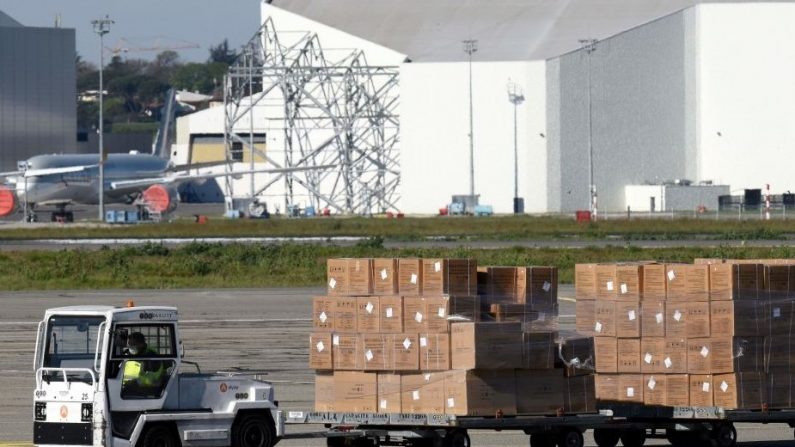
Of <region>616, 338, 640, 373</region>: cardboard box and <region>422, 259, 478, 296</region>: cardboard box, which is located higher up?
<region>422, 259, 478, 296</region>: cardboard box

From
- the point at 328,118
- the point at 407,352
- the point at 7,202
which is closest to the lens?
the point at 407,352

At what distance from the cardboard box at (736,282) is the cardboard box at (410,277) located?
349 centimetres

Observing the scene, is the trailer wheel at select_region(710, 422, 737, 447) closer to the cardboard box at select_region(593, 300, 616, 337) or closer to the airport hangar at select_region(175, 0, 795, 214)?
the cardboard box at select_region(593, 300, 616, 337)

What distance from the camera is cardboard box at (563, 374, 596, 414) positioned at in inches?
659

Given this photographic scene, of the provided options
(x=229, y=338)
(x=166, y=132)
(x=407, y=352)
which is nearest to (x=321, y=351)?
(x=407, y=352)

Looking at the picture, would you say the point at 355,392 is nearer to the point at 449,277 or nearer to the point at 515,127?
the point at 449,277

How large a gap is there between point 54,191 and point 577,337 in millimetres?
78864

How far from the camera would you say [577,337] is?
56.2ft

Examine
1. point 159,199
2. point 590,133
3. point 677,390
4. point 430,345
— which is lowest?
point 677,390

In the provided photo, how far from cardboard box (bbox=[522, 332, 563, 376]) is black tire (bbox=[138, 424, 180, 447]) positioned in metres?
3.93

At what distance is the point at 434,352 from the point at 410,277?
42.0 inches

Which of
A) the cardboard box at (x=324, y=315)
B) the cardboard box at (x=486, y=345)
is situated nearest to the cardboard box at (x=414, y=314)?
the cardboard box at (x=486, y=345)

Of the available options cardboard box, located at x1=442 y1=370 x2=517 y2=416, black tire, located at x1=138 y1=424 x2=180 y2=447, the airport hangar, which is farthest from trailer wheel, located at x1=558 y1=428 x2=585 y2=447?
the airport hangar

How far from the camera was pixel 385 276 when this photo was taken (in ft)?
56.3
